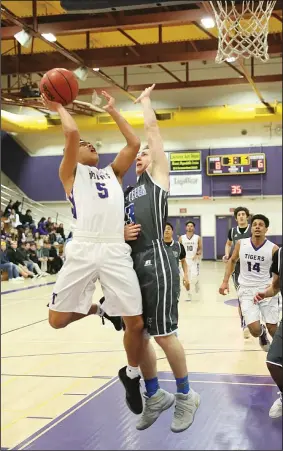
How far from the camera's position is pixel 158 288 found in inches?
161

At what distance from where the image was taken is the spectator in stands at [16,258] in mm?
16539

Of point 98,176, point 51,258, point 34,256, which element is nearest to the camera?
point 98,176

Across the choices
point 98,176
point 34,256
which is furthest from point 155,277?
point 34,256

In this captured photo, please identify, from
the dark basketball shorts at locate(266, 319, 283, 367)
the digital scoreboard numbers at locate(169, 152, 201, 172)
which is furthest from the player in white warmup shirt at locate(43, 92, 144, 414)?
the digital scoreboard numbers at locate(169, 152, 201, 172)

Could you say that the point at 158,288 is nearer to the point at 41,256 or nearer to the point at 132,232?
the point at 132,232

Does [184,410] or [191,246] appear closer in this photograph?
[184,410]

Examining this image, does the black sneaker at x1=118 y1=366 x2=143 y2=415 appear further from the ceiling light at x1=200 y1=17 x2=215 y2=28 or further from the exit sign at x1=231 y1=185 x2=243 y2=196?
the exit sign at x1=231 y1=185 x2=243 y2=196

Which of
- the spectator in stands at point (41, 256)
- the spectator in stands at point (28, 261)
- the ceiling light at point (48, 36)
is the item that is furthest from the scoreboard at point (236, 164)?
the ceiling light at point (48, 36)

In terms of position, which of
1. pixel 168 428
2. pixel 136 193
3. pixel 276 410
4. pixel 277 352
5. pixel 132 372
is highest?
pixel 136 193

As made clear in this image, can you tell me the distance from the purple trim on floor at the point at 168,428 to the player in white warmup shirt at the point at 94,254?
64cm

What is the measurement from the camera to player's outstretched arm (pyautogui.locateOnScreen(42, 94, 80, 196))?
3856mm

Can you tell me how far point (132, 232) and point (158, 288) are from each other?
0.45 meters

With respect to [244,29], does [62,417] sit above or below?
below

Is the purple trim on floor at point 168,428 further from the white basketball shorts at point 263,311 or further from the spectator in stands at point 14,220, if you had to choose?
the spectator in stands at point 14,220
